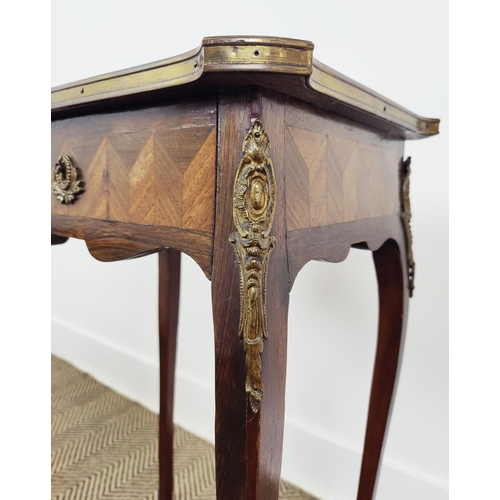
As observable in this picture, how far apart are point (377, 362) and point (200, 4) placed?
3.18 feet

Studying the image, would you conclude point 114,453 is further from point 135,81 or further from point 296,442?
point 135,81

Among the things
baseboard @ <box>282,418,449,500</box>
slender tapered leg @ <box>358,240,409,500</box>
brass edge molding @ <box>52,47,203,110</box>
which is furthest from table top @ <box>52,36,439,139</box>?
baseboard @ <box>282,418,449,500</box>

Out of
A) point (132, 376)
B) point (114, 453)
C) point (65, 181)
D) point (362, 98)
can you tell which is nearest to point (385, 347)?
point (362, 98)

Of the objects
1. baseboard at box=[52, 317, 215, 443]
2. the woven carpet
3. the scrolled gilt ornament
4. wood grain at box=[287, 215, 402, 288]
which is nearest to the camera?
wood grain at box=[287, 215, 402, 288]

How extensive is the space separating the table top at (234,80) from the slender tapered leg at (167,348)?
16.8 inches

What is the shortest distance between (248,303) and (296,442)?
2.98 feet

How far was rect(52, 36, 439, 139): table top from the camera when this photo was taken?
37 centimetres

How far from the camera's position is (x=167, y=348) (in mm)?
1020

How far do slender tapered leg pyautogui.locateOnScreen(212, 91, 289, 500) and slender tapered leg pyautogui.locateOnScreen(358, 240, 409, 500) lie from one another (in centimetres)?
41

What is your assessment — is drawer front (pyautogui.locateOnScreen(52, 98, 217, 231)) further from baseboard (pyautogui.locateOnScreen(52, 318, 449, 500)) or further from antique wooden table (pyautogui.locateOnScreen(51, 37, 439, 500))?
baseboard (pyautogui.locateOnScreen(52, 318, 449, 500))

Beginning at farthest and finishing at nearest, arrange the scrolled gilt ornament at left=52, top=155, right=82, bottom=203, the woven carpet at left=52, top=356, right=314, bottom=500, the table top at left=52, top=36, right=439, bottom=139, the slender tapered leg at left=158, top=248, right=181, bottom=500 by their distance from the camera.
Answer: the woven carpet at left=52, top=356, right=314, bottom=500
the slender tapered leg at left=158, top=248, right=181, bottom=500
the scrolled gilt ornament at left=52, top=155, right=82, bottom=203
the table top at left=52, top=36, right=439, bottom=139

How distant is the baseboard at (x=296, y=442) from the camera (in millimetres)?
1050

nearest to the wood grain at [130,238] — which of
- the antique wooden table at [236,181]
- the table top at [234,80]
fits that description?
the antique wooden table at [236,181]

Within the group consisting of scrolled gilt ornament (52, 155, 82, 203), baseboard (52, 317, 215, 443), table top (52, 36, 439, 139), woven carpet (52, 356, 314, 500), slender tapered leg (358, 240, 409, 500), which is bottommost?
woven carpet (52, 356, 314, 500)
